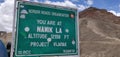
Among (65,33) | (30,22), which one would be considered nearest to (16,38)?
(30,22)

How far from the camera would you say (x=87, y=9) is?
88.3m

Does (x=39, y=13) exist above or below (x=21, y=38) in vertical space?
above

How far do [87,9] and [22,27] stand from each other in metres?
84.4

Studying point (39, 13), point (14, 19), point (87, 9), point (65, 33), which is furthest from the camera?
point (87, 9)

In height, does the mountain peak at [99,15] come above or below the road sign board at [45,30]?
above

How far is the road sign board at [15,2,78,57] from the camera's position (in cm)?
474

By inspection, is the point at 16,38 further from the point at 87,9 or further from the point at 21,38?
the point at 87,9

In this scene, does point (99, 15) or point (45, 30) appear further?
point (99, 15)

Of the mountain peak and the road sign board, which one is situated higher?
the mountain peak

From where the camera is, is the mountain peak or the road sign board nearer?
the road sign board

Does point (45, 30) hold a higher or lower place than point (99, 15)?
lower

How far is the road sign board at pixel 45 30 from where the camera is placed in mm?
4738

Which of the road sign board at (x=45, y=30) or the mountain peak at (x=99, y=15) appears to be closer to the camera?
the road sign board at (x=45, y=30)

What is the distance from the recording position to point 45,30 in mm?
5000
